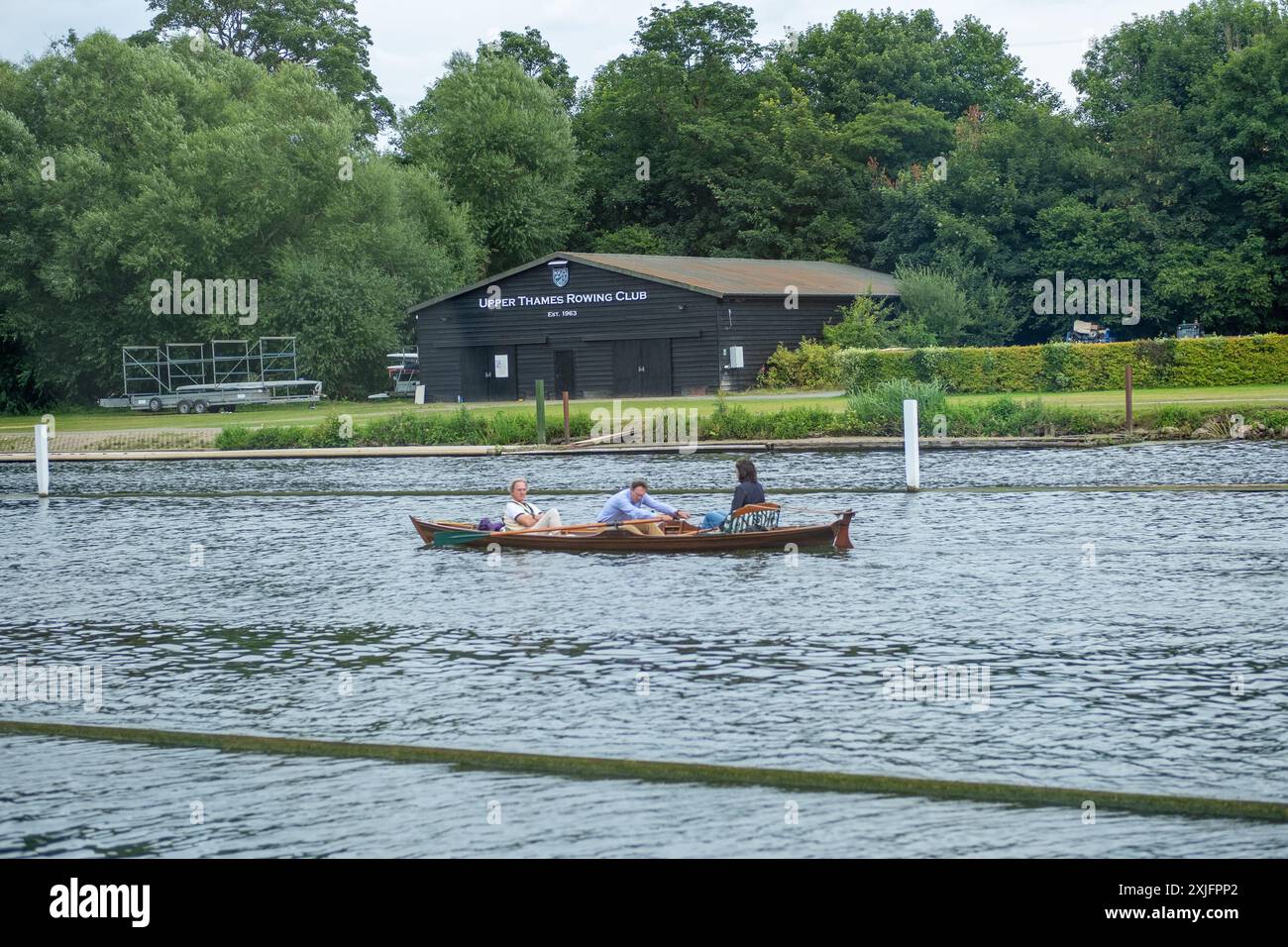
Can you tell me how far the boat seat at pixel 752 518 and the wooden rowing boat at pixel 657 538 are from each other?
0.49 ft

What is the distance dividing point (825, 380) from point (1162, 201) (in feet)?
61.5

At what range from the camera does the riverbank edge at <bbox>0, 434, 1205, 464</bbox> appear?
38281 mm

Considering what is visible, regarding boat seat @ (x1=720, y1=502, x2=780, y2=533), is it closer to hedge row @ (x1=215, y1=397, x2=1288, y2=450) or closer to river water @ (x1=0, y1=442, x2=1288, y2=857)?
river water @ (x1=0, y1=442, x2=1288, y2=857)

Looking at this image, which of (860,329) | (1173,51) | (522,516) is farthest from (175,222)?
(522,516)

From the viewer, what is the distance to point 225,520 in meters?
29.2

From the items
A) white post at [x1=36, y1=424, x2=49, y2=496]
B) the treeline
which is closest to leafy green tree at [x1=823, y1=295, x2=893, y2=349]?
the treeline

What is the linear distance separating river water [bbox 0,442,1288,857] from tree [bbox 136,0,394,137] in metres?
84.1

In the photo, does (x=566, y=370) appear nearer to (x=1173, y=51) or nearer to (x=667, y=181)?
(x=667, y=181)

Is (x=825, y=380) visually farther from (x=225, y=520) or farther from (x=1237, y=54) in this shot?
(x=225, y=520)

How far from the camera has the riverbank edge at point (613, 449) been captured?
38281 mm

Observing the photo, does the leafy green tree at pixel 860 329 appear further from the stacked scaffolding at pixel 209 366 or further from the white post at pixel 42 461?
the white post at pixel 42 461

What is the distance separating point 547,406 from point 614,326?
10.5m
